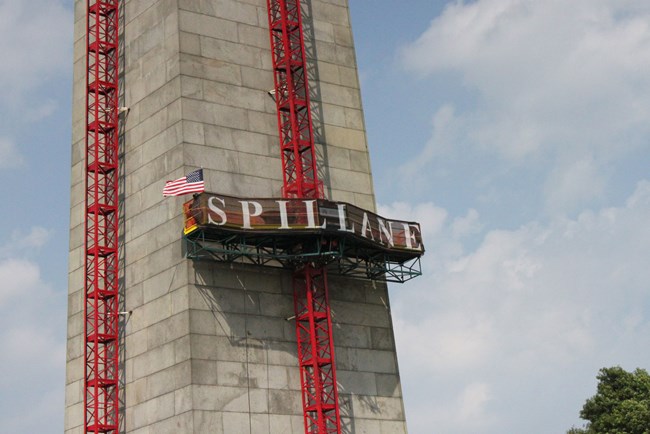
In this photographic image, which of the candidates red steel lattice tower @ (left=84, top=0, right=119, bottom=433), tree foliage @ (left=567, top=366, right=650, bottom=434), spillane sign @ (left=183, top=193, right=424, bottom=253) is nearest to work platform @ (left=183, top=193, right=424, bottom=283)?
spillane sign @ (left=183, top=193, right=424, bottom=253)

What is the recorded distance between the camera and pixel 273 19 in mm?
79500

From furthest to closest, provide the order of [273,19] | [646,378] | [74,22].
Answer: [646,378]
[74,22]
[273,19]

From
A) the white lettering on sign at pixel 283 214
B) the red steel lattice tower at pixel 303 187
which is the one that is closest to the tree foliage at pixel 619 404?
the red steel lattice tower at pixel 303 187

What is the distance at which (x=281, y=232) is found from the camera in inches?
2697

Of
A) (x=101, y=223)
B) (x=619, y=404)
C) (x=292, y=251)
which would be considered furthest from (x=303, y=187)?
(x=619, y=404)

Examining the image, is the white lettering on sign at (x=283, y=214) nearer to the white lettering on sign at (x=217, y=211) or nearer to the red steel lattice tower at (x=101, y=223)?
the white lettering on sign at (x=217, y=211)

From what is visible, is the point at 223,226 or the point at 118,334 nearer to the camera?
the point at 223,226

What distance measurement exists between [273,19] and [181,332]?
25.1 m

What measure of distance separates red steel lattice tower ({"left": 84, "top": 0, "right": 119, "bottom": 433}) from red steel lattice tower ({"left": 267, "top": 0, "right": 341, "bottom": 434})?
40.7 feet

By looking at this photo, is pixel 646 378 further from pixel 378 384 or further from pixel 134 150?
pixel 134 150

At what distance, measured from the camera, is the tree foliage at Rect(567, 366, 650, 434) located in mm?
95125

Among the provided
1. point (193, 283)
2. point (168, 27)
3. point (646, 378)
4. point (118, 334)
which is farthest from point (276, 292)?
point (646, 378)

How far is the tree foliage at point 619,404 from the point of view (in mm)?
95125

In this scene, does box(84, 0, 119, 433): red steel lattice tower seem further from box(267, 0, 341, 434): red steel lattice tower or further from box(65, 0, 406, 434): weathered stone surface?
box(267, 0, 341, 434): red steel lattice tower
